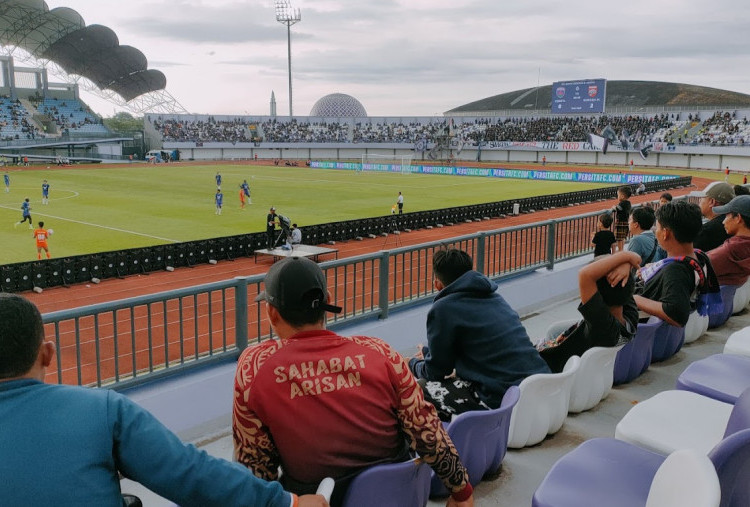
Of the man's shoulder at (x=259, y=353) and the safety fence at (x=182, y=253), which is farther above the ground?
the man's shoulder at (x=259, y=353)

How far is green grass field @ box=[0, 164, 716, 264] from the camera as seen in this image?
26.3 meters

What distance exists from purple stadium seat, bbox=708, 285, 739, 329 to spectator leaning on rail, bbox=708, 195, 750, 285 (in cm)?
41

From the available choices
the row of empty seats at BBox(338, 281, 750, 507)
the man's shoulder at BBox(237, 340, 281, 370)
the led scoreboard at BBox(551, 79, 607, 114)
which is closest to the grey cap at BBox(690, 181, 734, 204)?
the row of empty seats at BBox(338, 281, 750, 507)

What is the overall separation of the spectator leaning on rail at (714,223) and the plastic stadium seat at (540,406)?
4047mm

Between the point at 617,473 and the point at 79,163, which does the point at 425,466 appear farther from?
the point at 79,163

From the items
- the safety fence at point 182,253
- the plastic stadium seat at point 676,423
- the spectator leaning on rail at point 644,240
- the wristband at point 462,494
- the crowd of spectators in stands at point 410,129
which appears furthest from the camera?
the crowd of spectators in stands at point 410,129

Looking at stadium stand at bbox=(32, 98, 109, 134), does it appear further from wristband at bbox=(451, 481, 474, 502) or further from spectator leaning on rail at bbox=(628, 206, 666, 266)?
wristband at bbox=(451, 481, 474, 502)

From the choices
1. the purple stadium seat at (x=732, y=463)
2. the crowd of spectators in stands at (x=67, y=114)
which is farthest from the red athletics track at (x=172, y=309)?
the crowd of spectators in stands at (x=67, y=114)

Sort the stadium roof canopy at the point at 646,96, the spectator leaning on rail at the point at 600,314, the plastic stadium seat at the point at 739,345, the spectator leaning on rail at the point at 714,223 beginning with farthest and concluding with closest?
1. the stadium roof canopy at the point at 646,96
2. the spectator leaning on rail at the point at 714,223
3. the plastic stadium seat at the point at 739,345
4. the spectator leaning on rail at the point at 600,314

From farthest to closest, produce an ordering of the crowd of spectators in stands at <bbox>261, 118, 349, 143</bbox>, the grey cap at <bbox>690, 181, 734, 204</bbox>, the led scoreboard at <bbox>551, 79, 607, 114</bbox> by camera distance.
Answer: the crowd of spectators in stands at <bbox>261, 118, 349, 143</bbox> < the led scoreboard at <bbox>551, 79, 607, 114</bbox> < the grey cap at <bbox>690, 181, 734, 204</bbox>

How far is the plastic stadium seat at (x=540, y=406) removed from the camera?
4202 mm

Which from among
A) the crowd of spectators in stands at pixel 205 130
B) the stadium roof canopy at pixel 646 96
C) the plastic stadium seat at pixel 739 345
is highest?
the stadium roof canopy at pixel 646 96

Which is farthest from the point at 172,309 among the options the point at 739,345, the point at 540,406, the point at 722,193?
the point at 739,345

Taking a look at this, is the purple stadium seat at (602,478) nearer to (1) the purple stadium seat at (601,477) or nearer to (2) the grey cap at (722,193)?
(1) the purple stadium seat at (601,477)
